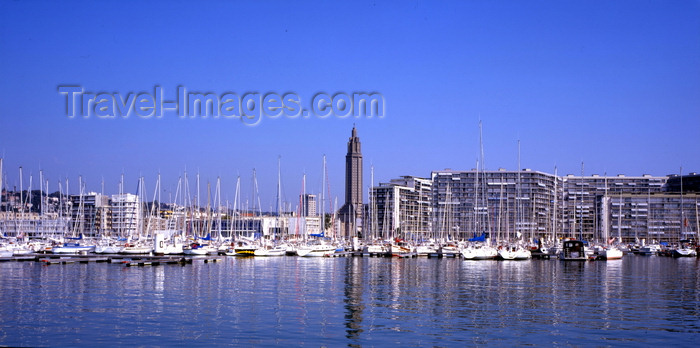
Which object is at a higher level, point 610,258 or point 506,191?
point 506,191

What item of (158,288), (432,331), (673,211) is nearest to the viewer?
(432,331)

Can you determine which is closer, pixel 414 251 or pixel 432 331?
pixel 432 331

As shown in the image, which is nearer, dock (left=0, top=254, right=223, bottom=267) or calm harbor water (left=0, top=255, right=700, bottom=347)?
calm harbor water (left=0, top=255, right=700, bottom=347)

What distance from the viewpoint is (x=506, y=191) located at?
7244 inches

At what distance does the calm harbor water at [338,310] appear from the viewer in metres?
28.6

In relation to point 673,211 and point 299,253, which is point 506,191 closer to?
point 673,211

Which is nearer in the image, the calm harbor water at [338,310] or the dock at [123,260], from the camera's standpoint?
the calm harbor water at [338,310]

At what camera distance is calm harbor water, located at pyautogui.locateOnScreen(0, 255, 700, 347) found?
28.6m

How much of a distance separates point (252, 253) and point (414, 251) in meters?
25.5

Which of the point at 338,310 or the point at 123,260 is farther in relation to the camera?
the point at 123,260

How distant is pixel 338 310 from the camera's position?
36.7 m

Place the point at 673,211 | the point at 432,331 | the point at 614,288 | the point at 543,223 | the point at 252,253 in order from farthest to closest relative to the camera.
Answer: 1. the point at 543,223
2. the point at 673,211
3. the point at 252,253
4. the point at 614,288
5. the point at 432,331

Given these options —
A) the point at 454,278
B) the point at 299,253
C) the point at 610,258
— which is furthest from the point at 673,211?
the point at 454,278

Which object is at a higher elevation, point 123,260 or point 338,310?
point 338,310
